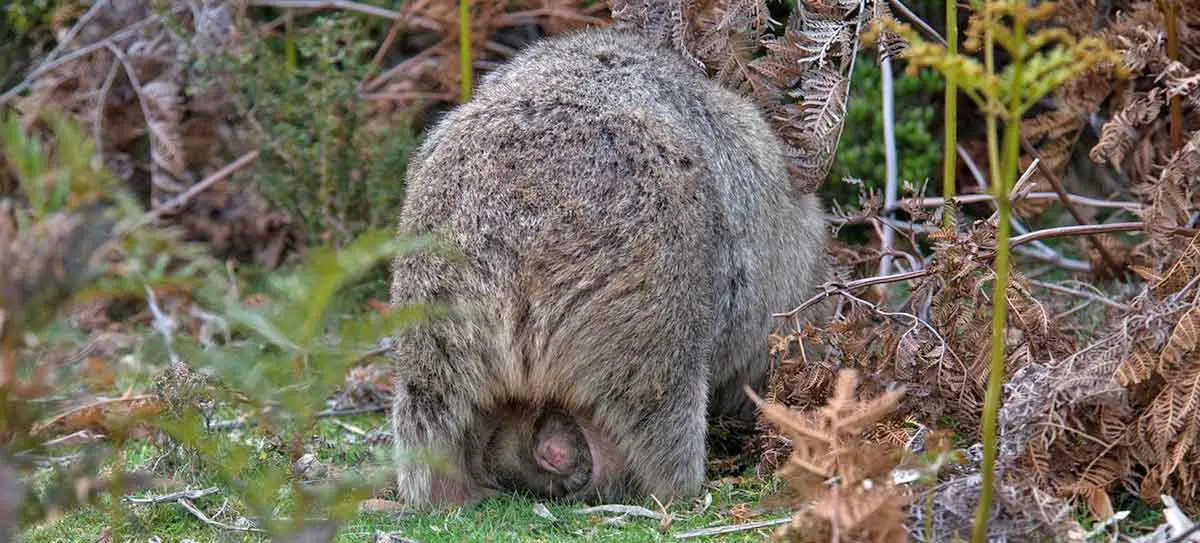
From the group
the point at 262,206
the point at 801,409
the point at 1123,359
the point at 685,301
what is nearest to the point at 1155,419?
the point at 1123,359

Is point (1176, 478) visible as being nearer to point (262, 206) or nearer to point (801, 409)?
point (801, 409)

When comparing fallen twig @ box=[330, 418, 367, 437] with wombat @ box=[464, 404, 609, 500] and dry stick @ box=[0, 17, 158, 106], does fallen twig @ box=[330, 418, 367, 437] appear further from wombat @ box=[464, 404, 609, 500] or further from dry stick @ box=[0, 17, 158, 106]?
dry stick @ box=[0, 17, 158, 106]

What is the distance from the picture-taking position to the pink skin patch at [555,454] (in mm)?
4672

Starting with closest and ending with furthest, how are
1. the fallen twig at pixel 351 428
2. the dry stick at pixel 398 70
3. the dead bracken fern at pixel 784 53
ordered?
the dead bracken fern at pixel 784 53, the fallen twig at pixel 351 428, the dry stick at pixel 398 70

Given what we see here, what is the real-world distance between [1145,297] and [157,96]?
216 inches

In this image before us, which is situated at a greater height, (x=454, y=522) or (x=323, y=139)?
(x=323, y=139)

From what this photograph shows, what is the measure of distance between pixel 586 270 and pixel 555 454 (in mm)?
783

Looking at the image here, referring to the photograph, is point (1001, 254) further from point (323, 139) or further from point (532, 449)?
point (323, 139)

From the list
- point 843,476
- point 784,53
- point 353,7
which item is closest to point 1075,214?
point 784,53

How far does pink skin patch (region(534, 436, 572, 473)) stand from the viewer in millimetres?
4672

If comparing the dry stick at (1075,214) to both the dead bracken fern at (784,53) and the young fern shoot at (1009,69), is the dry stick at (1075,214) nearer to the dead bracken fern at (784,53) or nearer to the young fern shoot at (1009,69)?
the dead bracken fern at (784,53)

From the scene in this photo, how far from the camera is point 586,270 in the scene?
4.25 m

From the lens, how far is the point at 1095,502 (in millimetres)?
4094

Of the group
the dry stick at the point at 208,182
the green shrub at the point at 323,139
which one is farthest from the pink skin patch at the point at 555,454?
the dry stick at the point at 208,182
